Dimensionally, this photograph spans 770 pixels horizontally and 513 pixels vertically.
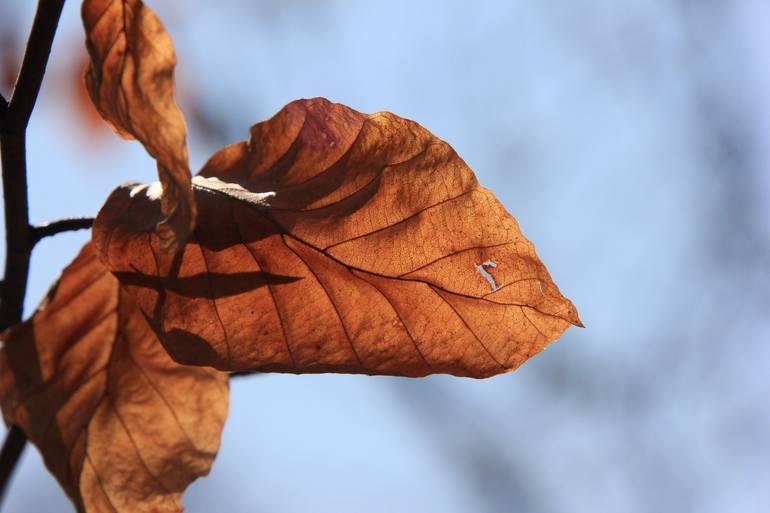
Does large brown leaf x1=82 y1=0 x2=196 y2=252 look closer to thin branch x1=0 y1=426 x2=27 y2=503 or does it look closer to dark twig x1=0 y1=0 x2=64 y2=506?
dark twig x1=0 y1=0 x2=64 y2=506

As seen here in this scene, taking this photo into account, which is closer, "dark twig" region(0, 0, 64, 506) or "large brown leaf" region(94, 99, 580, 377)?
"dark twig" region(0, 0, 64, 506)

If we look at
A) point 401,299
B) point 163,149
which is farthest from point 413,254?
point 163,149

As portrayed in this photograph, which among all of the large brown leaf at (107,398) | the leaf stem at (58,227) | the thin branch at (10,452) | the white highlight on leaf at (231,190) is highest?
the white highlight on leaf at (231,190)

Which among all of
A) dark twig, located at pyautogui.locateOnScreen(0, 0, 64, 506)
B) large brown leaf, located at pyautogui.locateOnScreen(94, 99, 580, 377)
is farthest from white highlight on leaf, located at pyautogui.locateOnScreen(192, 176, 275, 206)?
dark twig, located at pyautogui.locateOnScreen(0, 0, 64, 506)

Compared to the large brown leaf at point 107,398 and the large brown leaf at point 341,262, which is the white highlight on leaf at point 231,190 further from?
the large brown leaf at point 107,398

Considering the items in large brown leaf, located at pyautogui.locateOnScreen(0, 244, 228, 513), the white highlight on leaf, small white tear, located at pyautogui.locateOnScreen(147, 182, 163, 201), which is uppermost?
the white highlight on leaf

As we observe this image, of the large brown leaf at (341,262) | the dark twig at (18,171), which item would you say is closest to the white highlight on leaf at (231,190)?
the large brown leaf at (341,262)

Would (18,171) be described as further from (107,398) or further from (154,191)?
(107,398)
